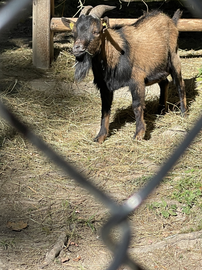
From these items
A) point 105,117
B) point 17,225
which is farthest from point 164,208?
point 105,117

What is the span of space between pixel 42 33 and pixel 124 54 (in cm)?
280

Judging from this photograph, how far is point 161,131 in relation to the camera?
5.32 metres

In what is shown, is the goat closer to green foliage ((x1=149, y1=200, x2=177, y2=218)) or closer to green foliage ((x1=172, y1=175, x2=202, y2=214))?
green foliage ((x1=172, y1=175, x2=202, y2=214))

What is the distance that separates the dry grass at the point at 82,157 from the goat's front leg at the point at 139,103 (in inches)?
4.6

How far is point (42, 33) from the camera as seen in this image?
7109 mm

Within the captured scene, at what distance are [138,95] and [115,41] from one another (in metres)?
0.70

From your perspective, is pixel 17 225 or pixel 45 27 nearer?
pixel 17 225

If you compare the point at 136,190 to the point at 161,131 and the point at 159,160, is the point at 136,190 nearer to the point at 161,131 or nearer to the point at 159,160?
the point at 159,160

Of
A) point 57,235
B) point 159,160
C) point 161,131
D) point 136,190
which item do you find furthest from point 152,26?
point 57,235

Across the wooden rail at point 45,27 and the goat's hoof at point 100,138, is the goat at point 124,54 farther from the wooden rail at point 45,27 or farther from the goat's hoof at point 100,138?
the wooden rail at point 45,27

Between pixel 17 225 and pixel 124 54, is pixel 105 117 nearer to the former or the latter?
pixel 124 54

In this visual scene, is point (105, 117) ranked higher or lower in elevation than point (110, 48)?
lower

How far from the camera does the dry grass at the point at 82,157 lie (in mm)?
3471

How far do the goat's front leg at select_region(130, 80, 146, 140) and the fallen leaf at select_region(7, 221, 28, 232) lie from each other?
6.76 ft
